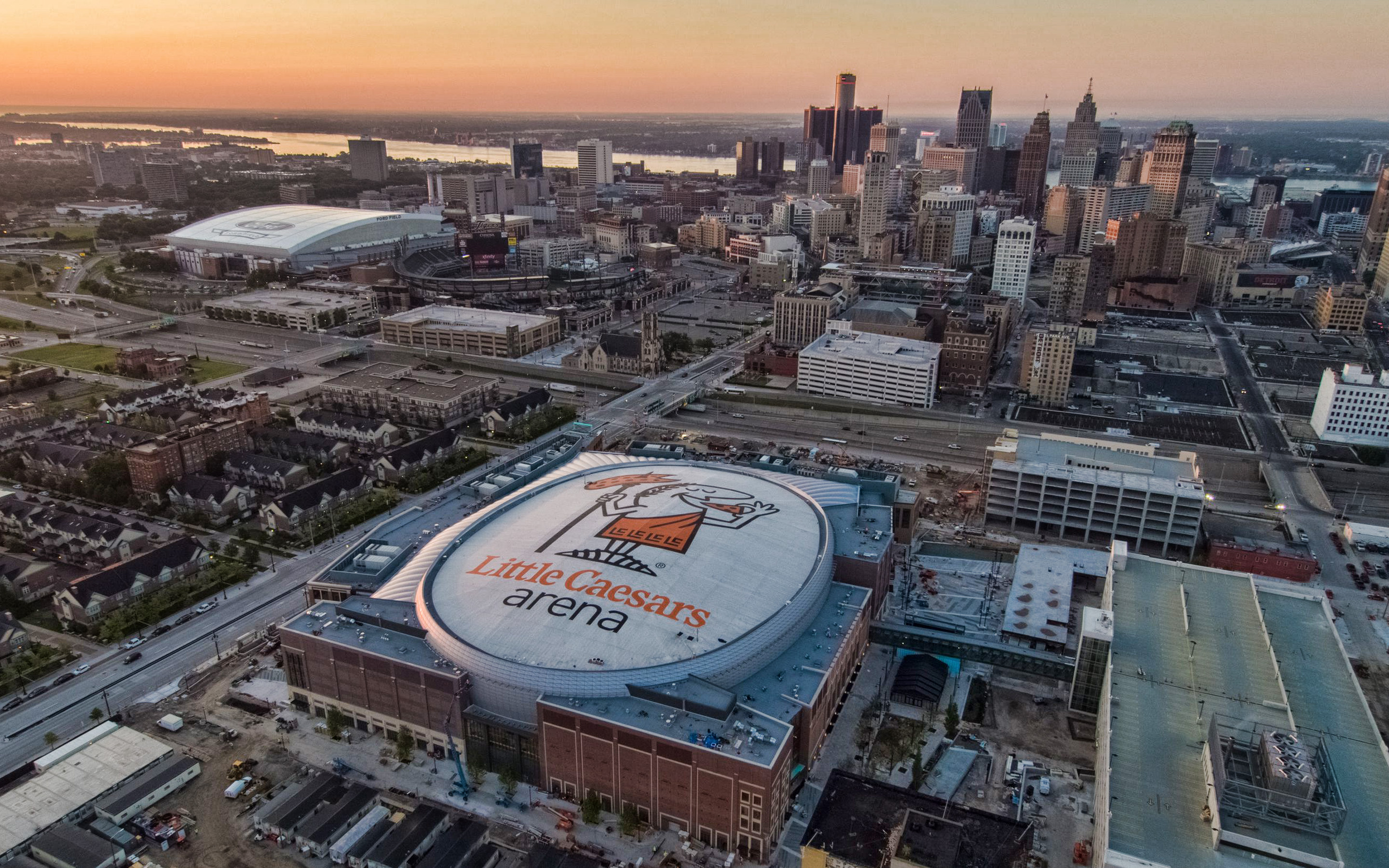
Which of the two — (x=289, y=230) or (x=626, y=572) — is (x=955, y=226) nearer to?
(x=289, y=230)

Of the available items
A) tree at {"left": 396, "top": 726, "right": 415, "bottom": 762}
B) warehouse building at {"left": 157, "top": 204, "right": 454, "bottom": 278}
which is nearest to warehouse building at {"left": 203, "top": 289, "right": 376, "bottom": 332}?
warehouse building at {"left": 157, "top": 204, "right": 454, "bottom": 278}

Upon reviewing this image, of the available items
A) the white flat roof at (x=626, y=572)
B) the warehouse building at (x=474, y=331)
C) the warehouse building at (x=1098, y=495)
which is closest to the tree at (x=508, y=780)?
the white flat roof at (x=626, y=572)

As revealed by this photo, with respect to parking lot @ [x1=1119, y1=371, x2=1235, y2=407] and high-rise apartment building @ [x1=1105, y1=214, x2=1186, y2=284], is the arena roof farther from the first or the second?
high-rise apartment building @ [x1=1105, y1=214, x2=1186, y2=284]

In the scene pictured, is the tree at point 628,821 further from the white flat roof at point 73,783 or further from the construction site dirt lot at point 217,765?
the white flat roof at point 73,783

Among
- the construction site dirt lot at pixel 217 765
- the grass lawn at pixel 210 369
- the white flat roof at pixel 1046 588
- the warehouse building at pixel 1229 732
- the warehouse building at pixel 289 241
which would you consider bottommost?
the construction site dirt lot at pixel 217 765

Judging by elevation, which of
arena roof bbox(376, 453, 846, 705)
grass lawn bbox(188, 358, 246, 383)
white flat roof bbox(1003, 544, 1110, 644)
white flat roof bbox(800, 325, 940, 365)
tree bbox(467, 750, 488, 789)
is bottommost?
tree bbox(467, 750, 488, 789)

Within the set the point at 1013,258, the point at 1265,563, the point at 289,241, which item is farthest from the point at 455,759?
the point at 289,241

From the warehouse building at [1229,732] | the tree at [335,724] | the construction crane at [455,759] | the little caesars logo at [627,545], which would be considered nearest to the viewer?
the warehouse building at [1229,732]

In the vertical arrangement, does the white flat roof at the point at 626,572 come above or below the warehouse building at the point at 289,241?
below
